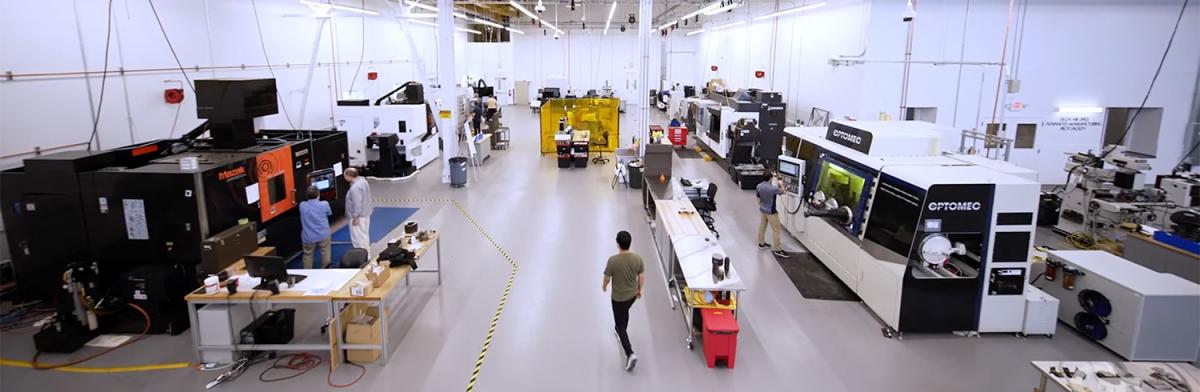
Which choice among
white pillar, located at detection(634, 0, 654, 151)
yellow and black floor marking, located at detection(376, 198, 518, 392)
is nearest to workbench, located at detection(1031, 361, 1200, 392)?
yellow and black floor marking, located at detection(376, 198, 518, 392)

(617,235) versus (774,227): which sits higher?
(617,235)

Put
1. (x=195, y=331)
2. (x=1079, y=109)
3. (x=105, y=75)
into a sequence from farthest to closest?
1. (x=1079, y=109)
2. (x=105, y=75)
3. (x=195, y=331)

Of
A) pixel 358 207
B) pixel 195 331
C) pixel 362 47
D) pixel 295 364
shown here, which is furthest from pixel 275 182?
pixel 362 47

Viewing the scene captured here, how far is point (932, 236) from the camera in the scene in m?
6.54

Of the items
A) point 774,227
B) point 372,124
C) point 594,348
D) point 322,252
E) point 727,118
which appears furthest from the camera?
point 727,118

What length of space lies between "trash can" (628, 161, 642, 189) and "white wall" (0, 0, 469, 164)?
27.0ft

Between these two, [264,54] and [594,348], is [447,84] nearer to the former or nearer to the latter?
[264,54]

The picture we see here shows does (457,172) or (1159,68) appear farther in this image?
(457,172)

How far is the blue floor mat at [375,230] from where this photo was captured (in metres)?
9.50

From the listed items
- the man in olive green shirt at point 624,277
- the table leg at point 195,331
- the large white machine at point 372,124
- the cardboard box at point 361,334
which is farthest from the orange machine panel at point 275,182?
the large white machine at point 372,124

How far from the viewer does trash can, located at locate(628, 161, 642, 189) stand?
14.6 metres

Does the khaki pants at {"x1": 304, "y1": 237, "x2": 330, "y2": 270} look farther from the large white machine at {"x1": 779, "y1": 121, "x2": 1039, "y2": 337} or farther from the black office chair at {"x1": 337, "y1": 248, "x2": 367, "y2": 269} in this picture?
the large white machine at {"x1": 779, "y1": 121, "x2": 1039, "y2": 337}

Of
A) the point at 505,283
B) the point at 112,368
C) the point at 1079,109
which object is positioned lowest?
the point at 112,368

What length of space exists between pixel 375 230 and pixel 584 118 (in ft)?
32.8
